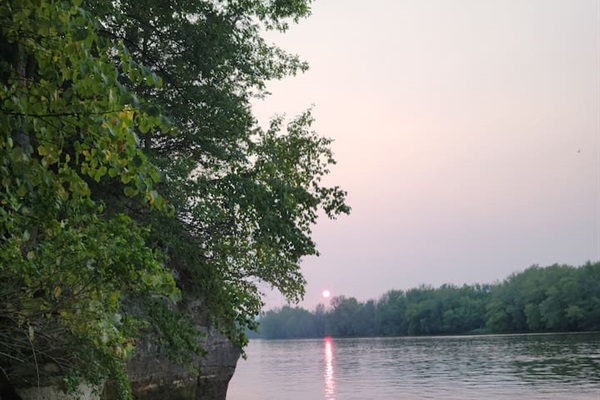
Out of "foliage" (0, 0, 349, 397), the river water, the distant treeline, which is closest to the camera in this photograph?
"foliage" (0, 0, 349, 397)

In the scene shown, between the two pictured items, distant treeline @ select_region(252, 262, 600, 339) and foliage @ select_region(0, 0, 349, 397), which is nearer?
foliage @ select_region(0, 0, 349, 397)

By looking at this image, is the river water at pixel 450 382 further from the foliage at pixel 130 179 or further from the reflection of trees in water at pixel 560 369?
the foliage at pixel 130 179

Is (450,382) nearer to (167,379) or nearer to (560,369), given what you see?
(560,369)

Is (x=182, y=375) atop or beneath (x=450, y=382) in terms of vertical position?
atop

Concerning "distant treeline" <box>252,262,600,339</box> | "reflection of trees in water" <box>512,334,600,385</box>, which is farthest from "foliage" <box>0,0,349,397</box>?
"distant treeline" <box>252,262,600,339</box>

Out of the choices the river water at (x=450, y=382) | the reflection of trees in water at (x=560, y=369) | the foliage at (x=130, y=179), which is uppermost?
the foliage at (x=130, y=179)

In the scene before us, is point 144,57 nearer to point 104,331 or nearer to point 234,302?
point 234,302

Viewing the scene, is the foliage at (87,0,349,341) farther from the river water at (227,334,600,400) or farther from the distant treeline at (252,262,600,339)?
the distant treeline at (252,262,600,339)

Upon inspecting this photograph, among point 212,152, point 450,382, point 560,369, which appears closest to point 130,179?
point 212,152

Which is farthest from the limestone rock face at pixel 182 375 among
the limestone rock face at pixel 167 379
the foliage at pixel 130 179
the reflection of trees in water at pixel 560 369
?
the reflection of trees in water at pixel 560 369

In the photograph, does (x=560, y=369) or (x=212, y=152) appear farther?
(x=560, y=369)

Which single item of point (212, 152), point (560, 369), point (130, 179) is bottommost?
point (560, 369)

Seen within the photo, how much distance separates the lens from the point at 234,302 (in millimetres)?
14781

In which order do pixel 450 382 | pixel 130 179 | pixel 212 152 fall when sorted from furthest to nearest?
pixel 450 382 < pixel 212 152 < pixel 130 179
